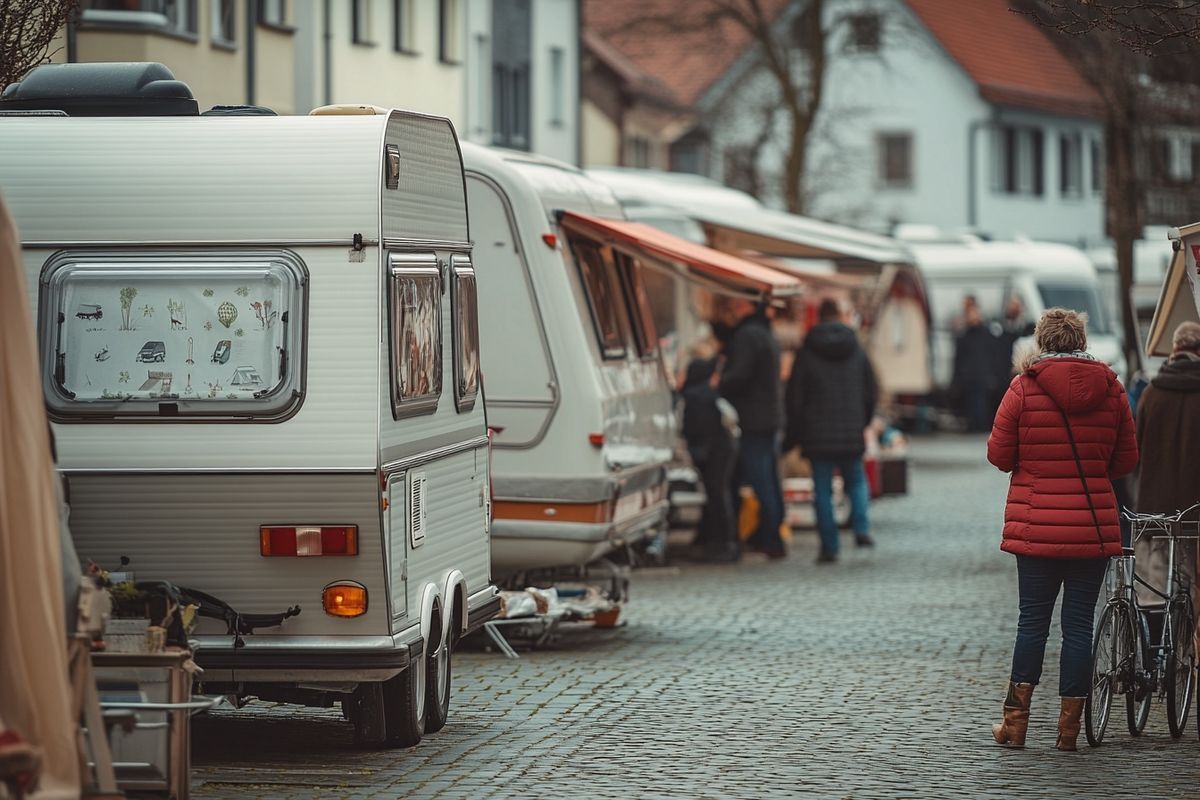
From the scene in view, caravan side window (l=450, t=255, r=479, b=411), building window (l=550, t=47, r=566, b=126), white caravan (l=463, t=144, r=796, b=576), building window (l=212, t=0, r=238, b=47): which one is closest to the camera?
caravan side window (l=450, t=255, r=479, b=411)

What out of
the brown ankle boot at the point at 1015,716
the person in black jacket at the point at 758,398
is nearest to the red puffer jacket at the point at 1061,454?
the brown ankle boot at the point at 1015,716

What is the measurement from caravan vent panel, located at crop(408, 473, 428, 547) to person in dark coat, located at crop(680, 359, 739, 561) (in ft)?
28.3

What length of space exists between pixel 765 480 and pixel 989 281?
20274 mm

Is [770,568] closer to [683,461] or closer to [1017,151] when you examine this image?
[683,461]

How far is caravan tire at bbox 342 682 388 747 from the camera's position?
916 centimetres

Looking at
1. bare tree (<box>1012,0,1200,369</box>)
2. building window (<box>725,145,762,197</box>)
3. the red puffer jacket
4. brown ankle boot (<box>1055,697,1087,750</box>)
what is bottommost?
brown ankle boot (<box>1055,697,1087,750</box>)

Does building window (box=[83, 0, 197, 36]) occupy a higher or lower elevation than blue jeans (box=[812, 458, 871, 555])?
higher

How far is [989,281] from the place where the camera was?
123ft

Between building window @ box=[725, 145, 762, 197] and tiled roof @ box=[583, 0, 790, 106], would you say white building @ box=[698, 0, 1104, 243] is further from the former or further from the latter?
building window @ box=[725, 145, 762, 197]

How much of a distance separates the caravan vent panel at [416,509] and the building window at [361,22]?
2359 cm

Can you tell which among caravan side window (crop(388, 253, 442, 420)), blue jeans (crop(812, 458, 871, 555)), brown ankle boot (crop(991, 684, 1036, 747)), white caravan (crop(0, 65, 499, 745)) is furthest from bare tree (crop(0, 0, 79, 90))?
blue jeans (crop(812, 458, 871, 555))

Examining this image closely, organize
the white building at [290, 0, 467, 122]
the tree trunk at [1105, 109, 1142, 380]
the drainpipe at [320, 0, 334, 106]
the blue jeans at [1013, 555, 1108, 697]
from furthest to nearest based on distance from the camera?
the drainpipe at [320, 0, 334, 106] < the white building at [290, 0, 467, 122] < the tree trunk at [1105, 109, 1142, 380] < the blue jeans at [1013, 555, 1108, 697]

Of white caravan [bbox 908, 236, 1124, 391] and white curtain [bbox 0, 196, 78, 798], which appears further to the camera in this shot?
white caravan [bbox 908, 236, 1124, 391]

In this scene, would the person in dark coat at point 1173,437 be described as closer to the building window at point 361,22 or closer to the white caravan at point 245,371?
the white caravan at point 245,371
